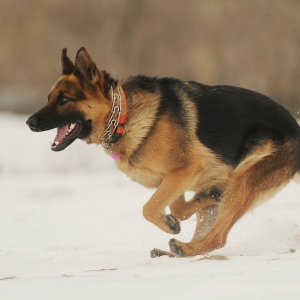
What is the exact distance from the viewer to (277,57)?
19.5 m

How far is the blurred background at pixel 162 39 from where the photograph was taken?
18969 millimetres

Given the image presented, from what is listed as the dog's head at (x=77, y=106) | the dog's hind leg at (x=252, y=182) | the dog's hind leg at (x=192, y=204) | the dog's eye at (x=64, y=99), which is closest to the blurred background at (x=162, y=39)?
the dog's hind leg at (x=192, y=204)

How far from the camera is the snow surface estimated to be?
299cm

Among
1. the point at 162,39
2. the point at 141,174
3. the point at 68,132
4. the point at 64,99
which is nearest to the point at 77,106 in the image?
the point at 64,99

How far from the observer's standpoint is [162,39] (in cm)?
1950

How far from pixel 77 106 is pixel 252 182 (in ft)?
4.85

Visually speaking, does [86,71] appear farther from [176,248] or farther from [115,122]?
[176,248]

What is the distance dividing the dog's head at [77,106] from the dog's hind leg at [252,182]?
3.74 ft

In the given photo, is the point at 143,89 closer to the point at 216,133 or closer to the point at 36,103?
the point at 216,133

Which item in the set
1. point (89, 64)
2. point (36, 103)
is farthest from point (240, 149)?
point (36, 103)

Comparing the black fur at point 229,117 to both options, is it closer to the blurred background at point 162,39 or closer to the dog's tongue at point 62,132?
the dog's tongue at point 62,132

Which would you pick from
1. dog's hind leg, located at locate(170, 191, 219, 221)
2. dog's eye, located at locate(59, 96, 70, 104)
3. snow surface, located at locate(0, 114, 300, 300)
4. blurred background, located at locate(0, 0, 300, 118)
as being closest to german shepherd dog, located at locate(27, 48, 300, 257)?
dog's eye, located at locate(59, 96, 70, 104)

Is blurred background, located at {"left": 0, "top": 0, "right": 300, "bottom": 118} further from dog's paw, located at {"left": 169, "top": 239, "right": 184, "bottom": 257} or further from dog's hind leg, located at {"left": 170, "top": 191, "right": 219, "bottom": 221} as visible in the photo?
dog's paw, located at {"left": 169, "top": 239, "right": 184, "bottom": 257}

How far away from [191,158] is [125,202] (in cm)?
377
